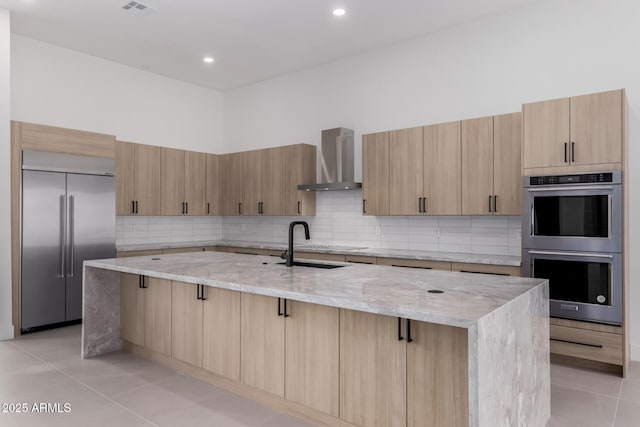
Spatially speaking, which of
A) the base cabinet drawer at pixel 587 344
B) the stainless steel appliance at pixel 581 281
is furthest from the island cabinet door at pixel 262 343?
the base cabinet drawer at pixel 587 344

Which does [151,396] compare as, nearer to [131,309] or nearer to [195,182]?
[131,309]

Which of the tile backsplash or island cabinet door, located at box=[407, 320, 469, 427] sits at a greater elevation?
the tile backsplash

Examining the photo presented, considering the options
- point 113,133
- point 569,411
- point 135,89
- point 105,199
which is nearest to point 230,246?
point 105,199

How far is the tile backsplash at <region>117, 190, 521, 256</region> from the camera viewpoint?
15.4ft

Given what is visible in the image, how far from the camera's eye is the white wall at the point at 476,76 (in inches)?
155

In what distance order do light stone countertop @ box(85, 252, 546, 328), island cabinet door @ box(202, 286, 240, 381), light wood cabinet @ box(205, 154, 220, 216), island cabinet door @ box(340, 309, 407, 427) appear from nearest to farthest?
light stone countertop @ box(85, 252, 546, 328) → island cabinet door @ box(340, 309, 407, 427) → island cabinet door @ box(202, 286, 240, 381) → light wood cabinet @ box(205, 154, 220, 216)

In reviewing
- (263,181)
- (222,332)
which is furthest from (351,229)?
(222,332)

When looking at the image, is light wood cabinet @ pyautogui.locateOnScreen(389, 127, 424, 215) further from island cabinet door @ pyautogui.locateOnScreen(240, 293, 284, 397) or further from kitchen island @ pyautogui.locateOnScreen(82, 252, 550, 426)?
island cabinet door @ pyautogui.locateOnScreen(240, 293, 284, 397)

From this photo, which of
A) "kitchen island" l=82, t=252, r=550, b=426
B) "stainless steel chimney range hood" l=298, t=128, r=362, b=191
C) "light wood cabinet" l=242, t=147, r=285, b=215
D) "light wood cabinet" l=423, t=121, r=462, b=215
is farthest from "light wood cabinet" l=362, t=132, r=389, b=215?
"kitchen island" l=82, t=252, r=550, b=426

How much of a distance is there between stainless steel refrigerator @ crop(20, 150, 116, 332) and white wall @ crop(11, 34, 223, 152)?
0.87 m

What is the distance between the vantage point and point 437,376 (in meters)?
2.07

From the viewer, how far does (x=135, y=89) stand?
635cm

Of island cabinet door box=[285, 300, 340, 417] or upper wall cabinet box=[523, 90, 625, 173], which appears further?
upper wall cabinet box=[523, 90, 625, 173]

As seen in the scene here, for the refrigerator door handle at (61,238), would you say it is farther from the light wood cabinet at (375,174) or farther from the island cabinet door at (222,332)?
the light wood cabinet at (375,174)
